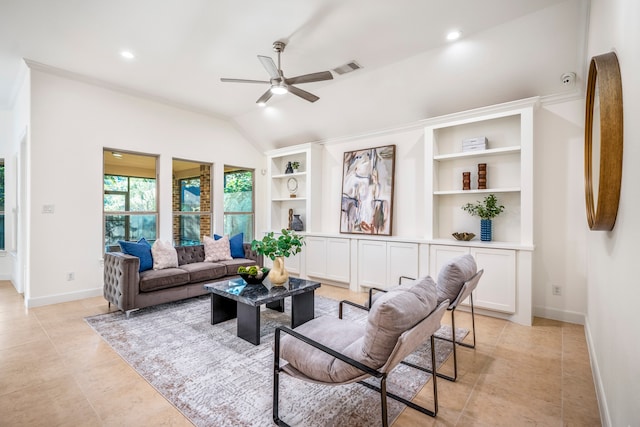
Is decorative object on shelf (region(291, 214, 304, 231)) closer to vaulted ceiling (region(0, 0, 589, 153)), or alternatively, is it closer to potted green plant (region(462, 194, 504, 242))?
vaulted ceiling (region(0, 0, 589, 153))

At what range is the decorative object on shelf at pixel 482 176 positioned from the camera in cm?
414

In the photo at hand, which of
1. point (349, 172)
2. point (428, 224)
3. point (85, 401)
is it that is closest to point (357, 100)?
point (349, 172)

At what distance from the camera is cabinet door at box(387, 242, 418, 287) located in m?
4.49

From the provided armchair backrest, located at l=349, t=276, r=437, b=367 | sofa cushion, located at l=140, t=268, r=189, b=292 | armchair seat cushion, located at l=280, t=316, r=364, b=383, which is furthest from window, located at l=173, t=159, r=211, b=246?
armchair backrest, located at l=349, t=276, r=437, b=367

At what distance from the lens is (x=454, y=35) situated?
11.3 feet

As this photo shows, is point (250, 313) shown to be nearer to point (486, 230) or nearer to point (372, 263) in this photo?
point (372, 263)

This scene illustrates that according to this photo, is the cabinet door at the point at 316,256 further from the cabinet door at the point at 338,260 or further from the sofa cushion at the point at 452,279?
the sofa cushion at the point at 452,279

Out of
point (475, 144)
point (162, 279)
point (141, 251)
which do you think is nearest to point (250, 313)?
point (162, 279)

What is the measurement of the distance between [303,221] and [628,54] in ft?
17.7

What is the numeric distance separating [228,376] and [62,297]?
11.4 ft

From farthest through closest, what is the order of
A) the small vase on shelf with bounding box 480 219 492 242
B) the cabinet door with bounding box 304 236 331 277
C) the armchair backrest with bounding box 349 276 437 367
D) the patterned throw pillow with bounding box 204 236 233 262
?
the cabinet door with bounding box 304 236 331 277
the patterned throw pillow with bounding box 204 236 233 262
the small vase on shelf with bounding box 480 219 492 242
the armchair backrest with bounding box 349 276 437 367

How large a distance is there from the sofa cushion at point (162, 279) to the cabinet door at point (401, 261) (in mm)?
2906

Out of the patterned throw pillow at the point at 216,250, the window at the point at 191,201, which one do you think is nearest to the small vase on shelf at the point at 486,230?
the patterned throw pillow at the point at 216,250

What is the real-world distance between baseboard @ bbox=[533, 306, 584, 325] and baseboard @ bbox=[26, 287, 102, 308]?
20.1 feet
